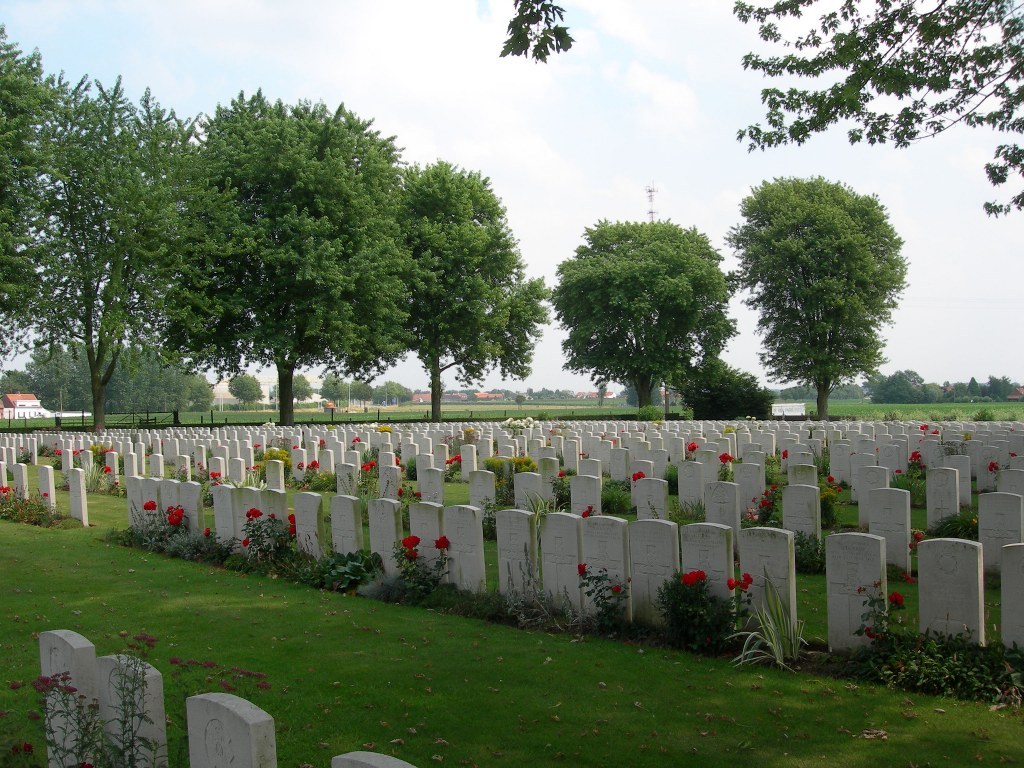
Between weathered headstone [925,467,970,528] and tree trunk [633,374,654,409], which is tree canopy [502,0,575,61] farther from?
tree trunk [633,374,654,409]

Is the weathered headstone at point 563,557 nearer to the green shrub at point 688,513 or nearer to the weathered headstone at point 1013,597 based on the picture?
the weathered headstone at point 1013,597

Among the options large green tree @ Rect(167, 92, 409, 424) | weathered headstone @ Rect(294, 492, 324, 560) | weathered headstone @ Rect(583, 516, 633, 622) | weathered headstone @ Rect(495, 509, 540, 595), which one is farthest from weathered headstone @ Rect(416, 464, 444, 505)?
large green tree @ Rect(167, 92, 409, 424)

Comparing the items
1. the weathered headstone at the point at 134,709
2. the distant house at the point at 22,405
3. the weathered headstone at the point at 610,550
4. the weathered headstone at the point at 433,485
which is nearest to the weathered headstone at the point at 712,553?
the weathered headstone at the point at 610,550

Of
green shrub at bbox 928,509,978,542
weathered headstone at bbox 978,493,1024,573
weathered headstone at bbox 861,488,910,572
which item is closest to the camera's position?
weathered headstone at bbox 978,493,1024,573

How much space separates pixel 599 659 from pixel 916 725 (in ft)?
7.40

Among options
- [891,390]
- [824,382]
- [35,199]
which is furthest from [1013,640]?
[891,390]

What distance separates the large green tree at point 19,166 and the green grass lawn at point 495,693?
23.9 m

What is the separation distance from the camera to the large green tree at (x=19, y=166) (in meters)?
27.2

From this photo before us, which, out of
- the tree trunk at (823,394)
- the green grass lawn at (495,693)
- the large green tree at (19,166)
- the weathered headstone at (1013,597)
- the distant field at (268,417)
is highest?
the large green tree at (19,166)

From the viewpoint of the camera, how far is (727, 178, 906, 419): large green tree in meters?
42.5

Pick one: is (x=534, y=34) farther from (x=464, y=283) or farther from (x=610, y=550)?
(x=464, y=283)

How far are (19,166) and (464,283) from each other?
63.8ft

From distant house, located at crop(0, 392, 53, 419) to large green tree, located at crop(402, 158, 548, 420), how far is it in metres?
51.9

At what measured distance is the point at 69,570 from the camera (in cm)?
951
